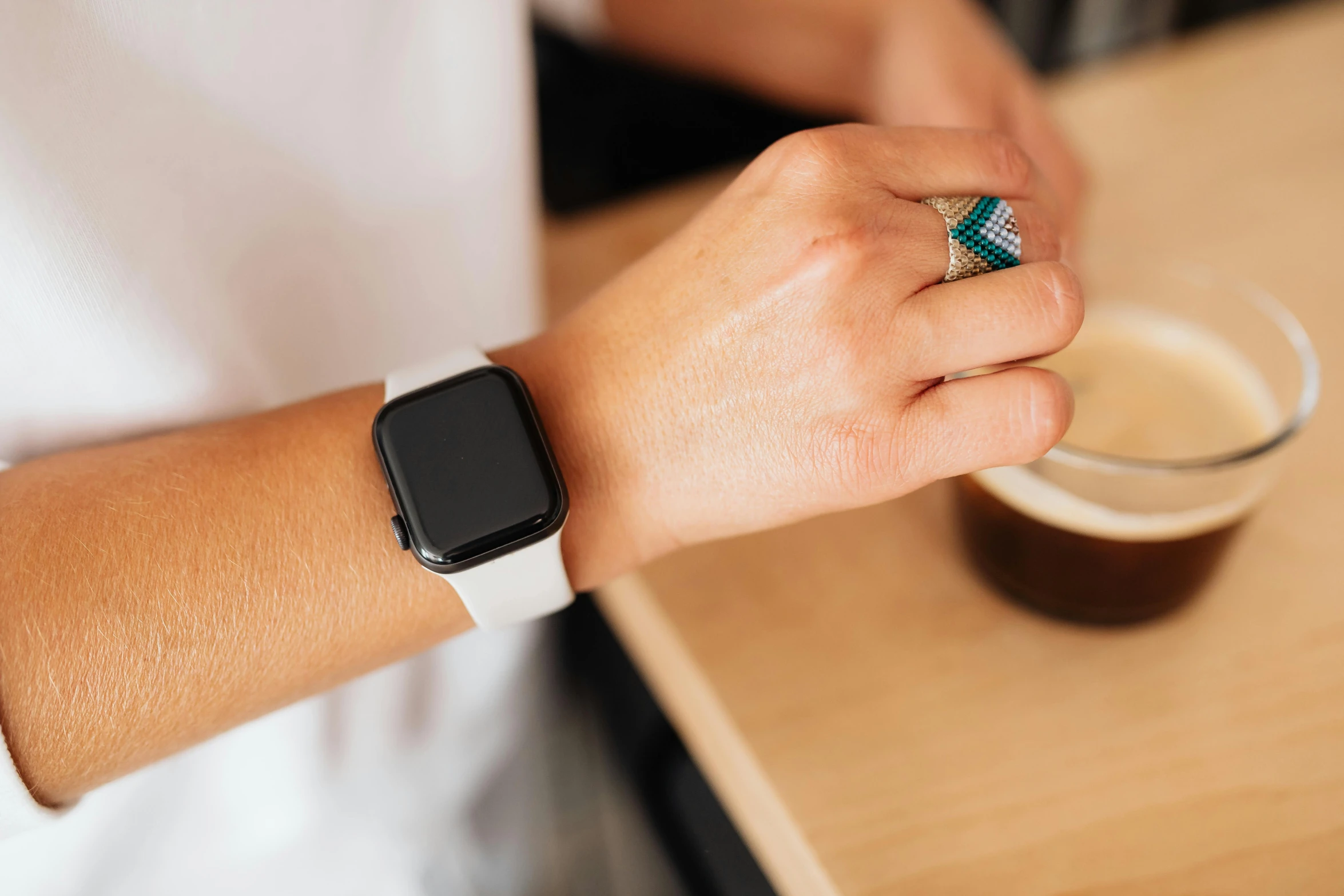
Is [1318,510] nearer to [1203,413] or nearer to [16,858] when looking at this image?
[1203,413]

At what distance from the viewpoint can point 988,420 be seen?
0.38m

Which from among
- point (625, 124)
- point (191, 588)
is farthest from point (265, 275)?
point (625, 124)

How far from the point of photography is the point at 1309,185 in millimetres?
730

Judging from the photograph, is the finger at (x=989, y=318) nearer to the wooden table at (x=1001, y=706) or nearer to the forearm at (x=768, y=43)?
the wooden table at (x=1001, y=706)

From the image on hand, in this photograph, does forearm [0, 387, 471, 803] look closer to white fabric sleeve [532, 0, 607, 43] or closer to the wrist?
the wrist

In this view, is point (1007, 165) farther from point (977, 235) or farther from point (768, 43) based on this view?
point (768, 43)

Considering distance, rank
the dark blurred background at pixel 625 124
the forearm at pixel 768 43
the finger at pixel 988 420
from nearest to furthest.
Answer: the finger at pixel 988 420, the forearm at pixel 768 43, the dark blurred background at pixel 625 124

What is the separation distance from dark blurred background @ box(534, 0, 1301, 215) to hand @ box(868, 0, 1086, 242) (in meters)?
0.41

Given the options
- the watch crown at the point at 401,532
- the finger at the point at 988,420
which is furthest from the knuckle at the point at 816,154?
the watch crown at the point at 401,532

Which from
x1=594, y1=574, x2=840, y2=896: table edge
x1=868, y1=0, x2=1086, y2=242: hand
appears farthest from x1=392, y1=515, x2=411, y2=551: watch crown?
x1=868, y1=0, x2=1086, y2=242: hand

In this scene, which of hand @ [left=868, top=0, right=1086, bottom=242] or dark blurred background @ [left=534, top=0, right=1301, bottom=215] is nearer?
hand @ [left=868, top=0, right=1086, bottom=242]

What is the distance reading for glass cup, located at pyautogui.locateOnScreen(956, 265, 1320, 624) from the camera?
45 cm

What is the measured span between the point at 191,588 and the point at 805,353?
30 centimetres

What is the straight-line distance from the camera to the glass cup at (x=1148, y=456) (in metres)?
0.45
